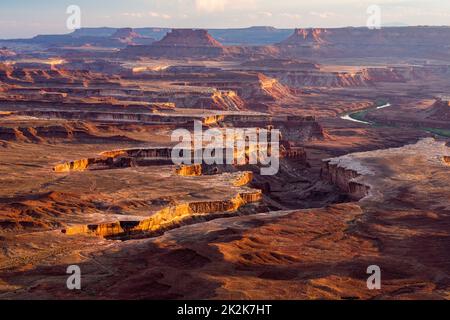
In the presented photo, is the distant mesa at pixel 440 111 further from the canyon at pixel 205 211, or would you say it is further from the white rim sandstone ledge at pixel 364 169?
the white rim sandstone ledge at pixel 364 169

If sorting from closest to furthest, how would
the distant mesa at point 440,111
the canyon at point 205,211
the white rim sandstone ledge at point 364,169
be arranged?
the canyon at point 205,211 < the white rim sandstone ledge at point 364,169 < the distant mesa at point 440,111

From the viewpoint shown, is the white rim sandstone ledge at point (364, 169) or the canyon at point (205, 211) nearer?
the canyon at point (205, 211)

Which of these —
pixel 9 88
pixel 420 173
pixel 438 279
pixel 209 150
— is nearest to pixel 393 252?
pixel 438 279

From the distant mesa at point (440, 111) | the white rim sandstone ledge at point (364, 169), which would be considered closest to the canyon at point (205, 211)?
the white rim sandstone ledge at point (364, 169)

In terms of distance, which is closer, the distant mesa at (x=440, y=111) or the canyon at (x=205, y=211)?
the canyon at (x=205, y=211)

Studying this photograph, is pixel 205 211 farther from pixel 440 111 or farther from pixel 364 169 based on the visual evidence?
pixel 440 111

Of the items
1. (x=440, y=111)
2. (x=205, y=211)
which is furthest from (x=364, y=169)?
(x=440, y=111)

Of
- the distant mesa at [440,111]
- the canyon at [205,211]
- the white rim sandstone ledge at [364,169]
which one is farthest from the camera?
the distant mesa at [440,111]

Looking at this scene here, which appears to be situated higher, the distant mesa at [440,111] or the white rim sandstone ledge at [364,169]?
the white rim sandstone ledge at [364,169]

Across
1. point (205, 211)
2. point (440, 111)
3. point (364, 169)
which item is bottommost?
point (440, 111)
